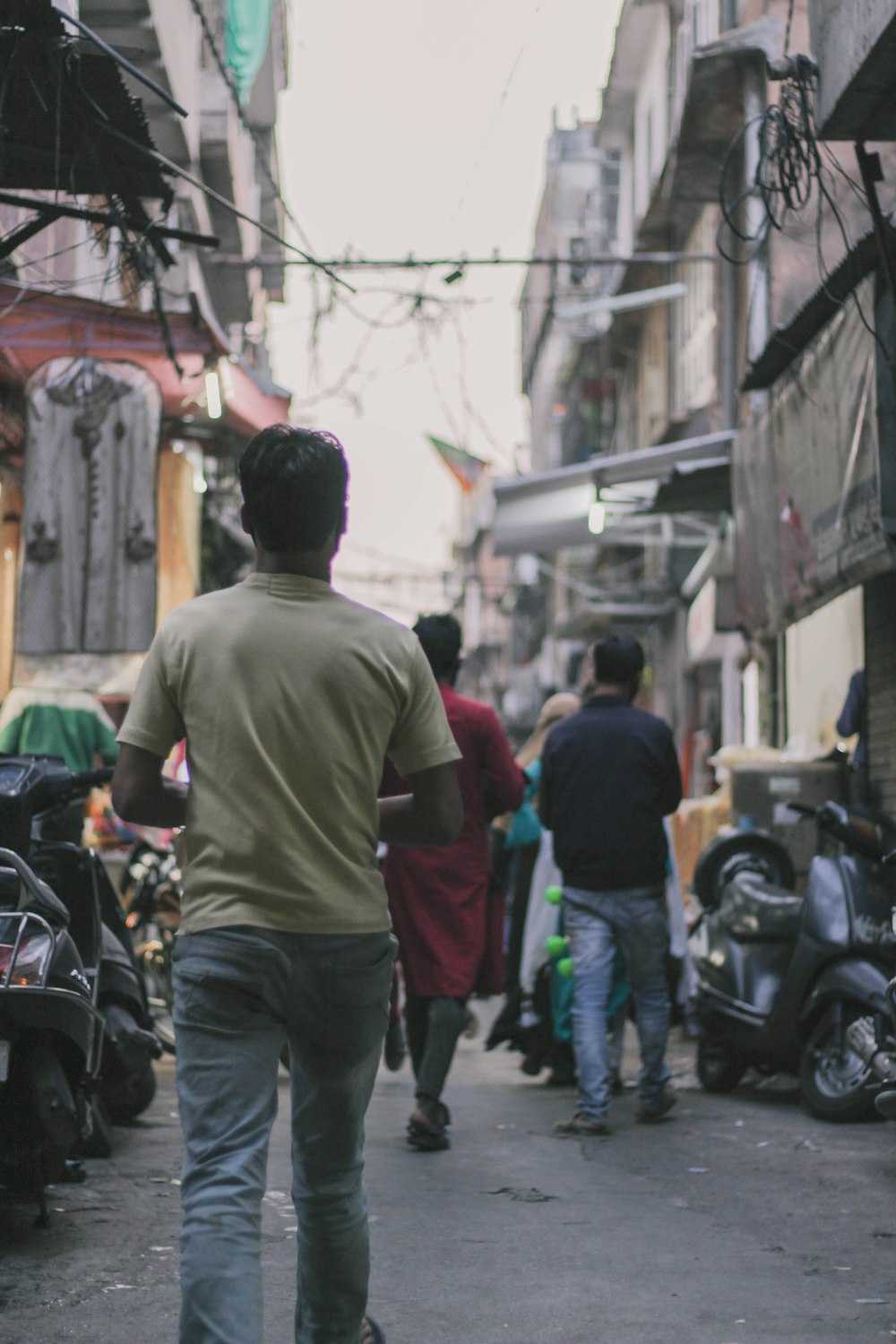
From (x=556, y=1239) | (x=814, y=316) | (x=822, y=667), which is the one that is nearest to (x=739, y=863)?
Result: (x=814, y=316)

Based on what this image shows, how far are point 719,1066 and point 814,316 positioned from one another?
12.5ft

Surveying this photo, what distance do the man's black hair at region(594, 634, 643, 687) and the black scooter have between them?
1.04m

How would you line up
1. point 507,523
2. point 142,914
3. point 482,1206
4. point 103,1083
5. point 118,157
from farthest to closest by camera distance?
1. point 507,523
2. point 142,914
3. point 118,157
4. point 103,1083
5. point 482,1206

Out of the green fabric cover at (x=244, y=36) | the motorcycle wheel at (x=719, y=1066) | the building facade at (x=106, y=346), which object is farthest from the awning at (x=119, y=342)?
the green fabric cover at (x=244, y=36)

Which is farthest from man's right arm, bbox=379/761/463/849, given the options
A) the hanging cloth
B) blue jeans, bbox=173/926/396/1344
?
the hanging cloth

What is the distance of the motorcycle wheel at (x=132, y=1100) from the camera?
7750mm

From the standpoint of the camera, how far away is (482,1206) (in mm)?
6086

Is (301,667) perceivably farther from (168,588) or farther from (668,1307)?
(168,588)

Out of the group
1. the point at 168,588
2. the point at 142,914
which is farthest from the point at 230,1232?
the point at 168,588

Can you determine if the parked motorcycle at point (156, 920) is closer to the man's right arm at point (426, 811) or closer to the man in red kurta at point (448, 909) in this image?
the man in red kurta at point (448, 909)

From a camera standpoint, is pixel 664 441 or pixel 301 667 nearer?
pixel 301 667

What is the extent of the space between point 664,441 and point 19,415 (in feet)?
43.6

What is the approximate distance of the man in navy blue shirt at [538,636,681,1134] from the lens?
787cm

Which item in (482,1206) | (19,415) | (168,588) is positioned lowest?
(482,1206)
